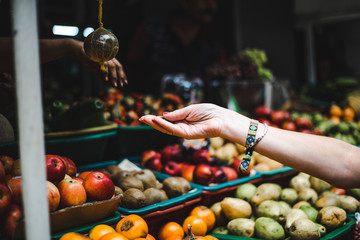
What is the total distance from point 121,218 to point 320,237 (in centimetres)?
125

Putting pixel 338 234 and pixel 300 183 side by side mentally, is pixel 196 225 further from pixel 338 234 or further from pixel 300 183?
pixel 300 183

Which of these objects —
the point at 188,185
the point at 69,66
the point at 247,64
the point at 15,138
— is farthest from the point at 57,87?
the point at 188,185

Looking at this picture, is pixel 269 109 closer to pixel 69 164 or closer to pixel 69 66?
pixel 69 164

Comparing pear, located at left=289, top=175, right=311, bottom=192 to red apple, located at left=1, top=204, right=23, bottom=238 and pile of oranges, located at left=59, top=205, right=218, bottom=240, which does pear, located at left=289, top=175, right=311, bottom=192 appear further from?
red apple, located at left=1, top=204, right=23, bottom=238

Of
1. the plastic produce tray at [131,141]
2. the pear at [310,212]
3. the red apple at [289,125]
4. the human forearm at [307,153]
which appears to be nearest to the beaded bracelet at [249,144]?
the human forearm at [307,153]

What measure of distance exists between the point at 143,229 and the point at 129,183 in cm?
39

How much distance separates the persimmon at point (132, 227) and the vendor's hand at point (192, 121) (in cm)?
51

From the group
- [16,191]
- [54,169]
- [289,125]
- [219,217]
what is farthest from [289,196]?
[16,191]

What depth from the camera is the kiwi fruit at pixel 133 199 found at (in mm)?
1871

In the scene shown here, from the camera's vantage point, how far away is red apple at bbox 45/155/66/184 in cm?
156

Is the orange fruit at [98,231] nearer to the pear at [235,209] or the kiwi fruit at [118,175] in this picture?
the kiwi fruit at [118,175]

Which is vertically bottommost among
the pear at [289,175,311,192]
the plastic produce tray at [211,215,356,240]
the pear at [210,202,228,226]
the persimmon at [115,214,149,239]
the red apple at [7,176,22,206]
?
the plastic produce tray at [211,215,356,240]

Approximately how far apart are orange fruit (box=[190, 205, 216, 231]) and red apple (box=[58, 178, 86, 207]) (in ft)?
2.71

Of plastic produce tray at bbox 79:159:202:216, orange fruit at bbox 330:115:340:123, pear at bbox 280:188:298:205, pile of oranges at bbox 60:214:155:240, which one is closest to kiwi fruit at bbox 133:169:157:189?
plastic produce tray at bbox 79:159:202:216
